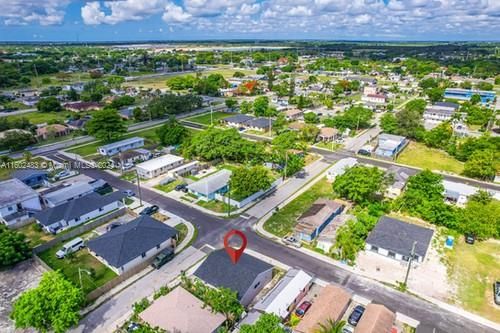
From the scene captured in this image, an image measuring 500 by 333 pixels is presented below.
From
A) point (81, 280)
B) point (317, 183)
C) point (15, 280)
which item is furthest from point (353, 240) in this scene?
point (15, 280)

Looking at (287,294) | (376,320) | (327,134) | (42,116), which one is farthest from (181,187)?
(42,116)

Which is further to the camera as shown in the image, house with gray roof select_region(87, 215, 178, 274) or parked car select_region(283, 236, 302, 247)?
parked car select_region(283, 236, 302, 247)

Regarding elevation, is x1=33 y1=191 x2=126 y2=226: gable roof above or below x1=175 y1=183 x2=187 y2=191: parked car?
above

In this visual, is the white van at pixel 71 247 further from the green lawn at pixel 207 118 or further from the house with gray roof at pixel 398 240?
the green lawn at pixel 207 118

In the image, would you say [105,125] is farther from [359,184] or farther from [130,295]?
[359,184]

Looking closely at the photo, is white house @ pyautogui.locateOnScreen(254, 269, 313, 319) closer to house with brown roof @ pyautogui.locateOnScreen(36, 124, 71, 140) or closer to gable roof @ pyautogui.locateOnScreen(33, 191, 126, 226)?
gable roof @ pyautogui.locateOnScreen(33, 191, 126, 226)

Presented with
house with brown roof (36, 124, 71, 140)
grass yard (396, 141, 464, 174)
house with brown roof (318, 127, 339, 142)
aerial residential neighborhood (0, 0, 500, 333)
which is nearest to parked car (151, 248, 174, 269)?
aerial residential neighborhood (0, 0, 500, 333)

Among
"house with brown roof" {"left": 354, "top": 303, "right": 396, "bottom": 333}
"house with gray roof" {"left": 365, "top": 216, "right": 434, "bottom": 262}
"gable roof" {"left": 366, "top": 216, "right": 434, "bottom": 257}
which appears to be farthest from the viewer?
"gable roof" {"left": 366, "top": 216, "right": 434, "bottom": 257}
